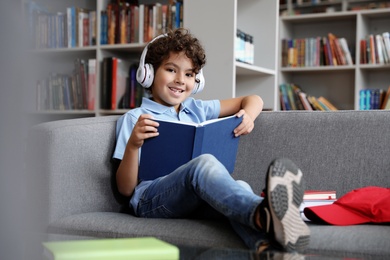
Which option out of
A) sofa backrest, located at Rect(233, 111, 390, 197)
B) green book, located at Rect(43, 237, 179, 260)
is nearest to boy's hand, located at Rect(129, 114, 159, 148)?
sofa backrest, located at Rect(233, 111, 390, 197)

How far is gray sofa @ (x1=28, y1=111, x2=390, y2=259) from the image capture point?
1443 millimetres

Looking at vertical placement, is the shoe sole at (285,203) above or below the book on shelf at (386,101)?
below

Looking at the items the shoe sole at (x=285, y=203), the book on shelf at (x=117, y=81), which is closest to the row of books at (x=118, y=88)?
the book on shelf at (x=117, y=81)

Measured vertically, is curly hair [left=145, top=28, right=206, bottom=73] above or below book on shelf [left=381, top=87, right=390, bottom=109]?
above

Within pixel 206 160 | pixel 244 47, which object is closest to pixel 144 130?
pixel 206 160

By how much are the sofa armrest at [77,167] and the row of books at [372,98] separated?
102 inches

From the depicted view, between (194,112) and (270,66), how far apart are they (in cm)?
134

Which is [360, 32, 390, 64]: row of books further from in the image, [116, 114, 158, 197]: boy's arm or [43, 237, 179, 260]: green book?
[43, 237, 179, 260]: green book

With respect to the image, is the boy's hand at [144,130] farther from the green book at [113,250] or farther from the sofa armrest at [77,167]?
the green book at [113,250]

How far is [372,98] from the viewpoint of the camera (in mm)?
3828

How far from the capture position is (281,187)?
101 centimetres

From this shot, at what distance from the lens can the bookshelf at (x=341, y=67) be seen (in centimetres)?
385

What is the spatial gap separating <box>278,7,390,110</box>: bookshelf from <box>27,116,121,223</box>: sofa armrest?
102 inches

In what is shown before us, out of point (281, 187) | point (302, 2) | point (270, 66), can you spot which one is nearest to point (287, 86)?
point (302, 2)
